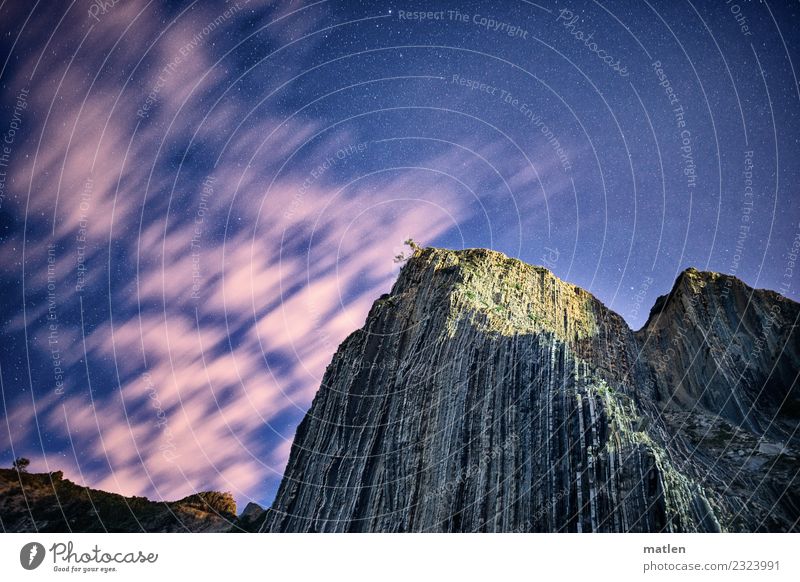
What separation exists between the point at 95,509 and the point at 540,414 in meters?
47.7

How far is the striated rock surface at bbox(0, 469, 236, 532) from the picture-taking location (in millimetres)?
47188

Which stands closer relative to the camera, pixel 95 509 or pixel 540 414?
pixel 540 414

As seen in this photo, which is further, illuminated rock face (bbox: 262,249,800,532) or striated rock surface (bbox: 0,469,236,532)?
striated rock surface (bbox: 0,469,236,532)

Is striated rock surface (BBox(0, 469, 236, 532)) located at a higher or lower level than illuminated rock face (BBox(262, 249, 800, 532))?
lower

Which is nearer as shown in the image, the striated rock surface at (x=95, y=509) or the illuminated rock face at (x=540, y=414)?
the illuminated rock face at (x=540, y=414)

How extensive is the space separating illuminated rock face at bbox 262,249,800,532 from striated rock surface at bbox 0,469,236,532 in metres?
25.2

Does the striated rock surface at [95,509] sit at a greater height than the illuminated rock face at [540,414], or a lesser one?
lesser

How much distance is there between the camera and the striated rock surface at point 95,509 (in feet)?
155

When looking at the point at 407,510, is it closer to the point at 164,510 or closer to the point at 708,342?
the point at 708,342

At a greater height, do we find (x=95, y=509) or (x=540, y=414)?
(x=540, y=414)

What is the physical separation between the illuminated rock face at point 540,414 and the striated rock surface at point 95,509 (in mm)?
25170

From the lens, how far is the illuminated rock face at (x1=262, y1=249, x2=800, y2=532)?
19.8 m

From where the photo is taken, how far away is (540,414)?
23688mm
